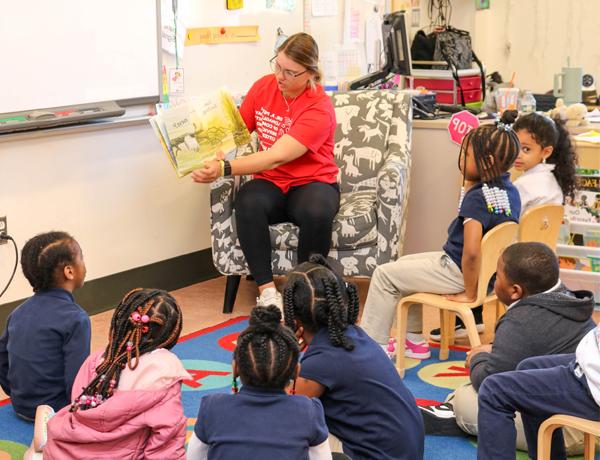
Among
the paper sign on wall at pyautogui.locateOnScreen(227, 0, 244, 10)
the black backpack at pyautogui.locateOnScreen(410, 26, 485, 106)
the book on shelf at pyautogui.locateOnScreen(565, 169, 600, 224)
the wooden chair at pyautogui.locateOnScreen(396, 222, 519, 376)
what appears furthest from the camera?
the black backpack at pyautogui.locateOnScreen(410, 26, 485, 106)

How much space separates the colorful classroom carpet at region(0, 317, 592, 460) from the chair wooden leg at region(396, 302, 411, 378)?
6cm

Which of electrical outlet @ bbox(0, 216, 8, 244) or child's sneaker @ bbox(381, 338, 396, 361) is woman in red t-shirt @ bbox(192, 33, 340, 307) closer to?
child's sneaker @ bbox(381, 338, 396, 361)

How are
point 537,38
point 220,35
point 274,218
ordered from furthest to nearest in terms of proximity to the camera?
1. point 537,38
2. point 220,35
3. point 274,218

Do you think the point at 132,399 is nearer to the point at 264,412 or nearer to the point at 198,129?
the point at 264,412

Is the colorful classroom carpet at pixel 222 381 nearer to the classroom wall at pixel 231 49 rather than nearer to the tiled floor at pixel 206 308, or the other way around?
the tiled floor at pixel 206 308

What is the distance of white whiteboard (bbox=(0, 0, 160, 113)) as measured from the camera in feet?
10.9

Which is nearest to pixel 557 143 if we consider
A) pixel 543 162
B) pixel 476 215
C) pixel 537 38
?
pixel 543 162

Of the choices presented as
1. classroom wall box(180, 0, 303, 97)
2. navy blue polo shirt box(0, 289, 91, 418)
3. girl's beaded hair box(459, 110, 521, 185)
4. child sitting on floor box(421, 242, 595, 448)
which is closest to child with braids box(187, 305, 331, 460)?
child sitting on floor box(421, 242, 595, 448)

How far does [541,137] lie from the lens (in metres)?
3.43

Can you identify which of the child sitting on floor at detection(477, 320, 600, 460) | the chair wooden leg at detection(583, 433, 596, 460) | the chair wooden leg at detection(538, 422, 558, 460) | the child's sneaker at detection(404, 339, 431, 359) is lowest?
the child's sneaker at detection(404, 339, 431, 359)

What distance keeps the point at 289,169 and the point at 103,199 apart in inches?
30.4

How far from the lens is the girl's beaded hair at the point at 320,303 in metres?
2.01

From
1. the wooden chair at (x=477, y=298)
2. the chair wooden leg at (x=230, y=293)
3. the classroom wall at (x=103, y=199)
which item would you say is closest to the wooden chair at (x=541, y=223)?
the wooden chair at (x=477, y=298)

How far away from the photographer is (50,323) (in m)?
2.55
